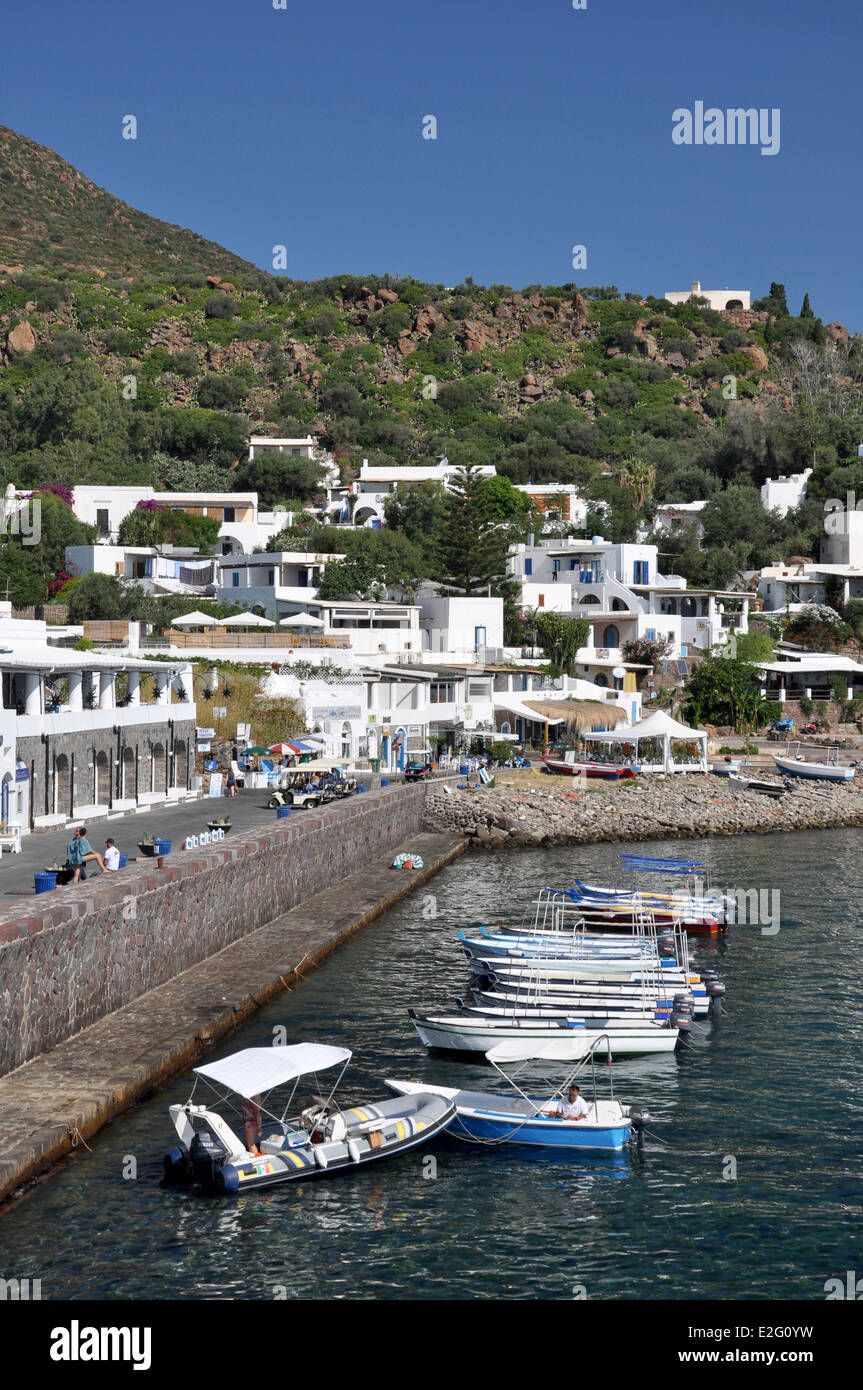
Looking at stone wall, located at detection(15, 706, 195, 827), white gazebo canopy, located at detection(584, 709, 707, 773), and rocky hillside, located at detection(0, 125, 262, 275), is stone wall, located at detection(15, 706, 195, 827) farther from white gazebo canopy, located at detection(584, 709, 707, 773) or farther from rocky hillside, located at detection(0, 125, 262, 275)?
rocky hillside, located at detection(0, 125, 262, 275)

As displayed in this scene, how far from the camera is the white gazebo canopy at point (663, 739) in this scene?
5288 cm

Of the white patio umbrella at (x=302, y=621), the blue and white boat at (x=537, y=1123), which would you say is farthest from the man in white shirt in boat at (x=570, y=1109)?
the white patio umbrella at (x=302, y=621)

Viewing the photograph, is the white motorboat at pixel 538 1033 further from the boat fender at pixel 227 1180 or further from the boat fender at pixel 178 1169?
the boat fender at pixel 178 1169

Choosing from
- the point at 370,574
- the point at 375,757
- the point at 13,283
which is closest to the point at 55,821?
the point at 375,757

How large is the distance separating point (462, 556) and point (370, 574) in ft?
15.8

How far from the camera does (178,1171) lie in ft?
48.4

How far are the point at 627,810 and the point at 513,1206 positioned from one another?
3384 centimetres

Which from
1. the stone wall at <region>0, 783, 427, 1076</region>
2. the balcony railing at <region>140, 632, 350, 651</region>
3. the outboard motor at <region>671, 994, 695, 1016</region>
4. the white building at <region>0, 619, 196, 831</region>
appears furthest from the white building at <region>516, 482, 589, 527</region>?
the outboard motor at <region>671, 994, 695, 1016</region>

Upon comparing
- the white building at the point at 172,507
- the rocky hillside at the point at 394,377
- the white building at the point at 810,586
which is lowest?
the white building at the point at 810,586

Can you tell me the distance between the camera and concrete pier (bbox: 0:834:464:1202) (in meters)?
14.6

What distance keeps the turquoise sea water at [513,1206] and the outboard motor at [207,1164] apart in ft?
0.76

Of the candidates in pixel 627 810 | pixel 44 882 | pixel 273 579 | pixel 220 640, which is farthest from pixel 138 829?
pixel 273 579

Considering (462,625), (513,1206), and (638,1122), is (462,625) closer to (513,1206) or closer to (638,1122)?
(638,1122)

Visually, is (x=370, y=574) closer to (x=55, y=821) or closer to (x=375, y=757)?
(x=375, y=757)
